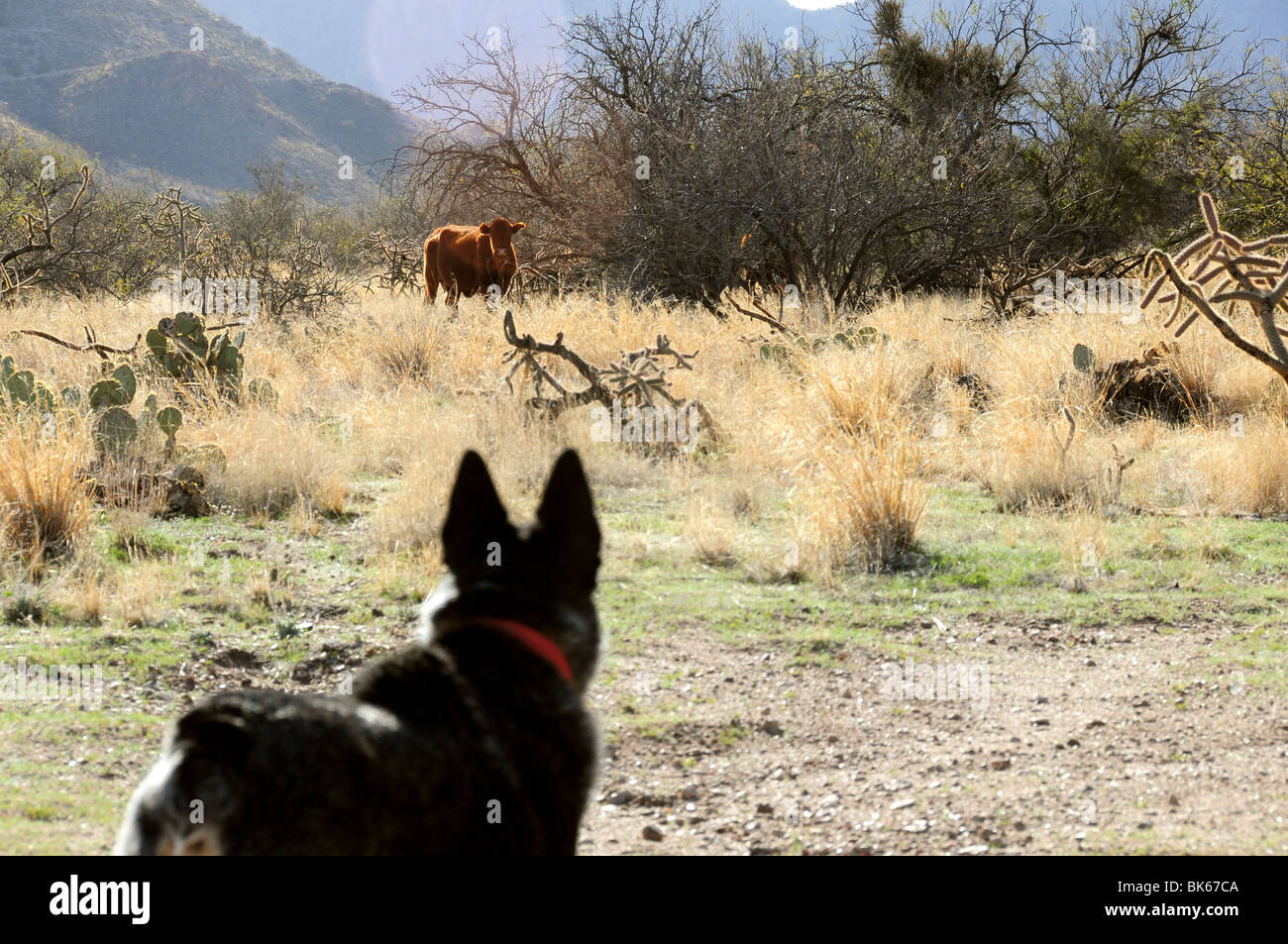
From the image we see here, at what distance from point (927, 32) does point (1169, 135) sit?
17.0ft

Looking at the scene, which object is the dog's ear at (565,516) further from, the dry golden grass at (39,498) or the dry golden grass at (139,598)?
the dry golden grass at (39,498)

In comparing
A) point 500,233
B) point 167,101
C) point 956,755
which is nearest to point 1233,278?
point 956,755

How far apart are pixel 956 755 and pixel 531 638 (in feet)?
8.02

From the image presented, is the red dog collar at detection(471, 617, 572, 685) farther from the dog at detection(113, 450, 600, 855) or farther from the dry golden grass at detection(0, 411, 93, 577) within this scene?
the dry golden grass at detection(0, 411, 93, 577)

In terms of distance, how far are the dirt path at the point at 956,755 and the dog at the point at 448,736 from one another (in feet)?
4.32

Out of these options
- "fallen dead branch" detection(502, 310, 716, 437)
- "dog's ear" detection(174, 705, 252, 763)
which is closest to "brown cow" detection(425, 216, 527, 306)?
"fallen dead branch" detection(502, 310, 716, 437)

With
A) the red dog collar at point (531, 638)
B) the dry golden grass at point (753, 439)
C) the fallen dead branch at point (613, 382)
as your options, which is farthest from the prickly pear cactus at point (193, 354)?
the red dog collar at point (531, 638)

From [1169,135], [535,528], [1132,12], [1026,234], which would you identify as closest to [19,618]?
[535,528]

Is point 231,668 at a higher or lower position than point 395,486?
lower

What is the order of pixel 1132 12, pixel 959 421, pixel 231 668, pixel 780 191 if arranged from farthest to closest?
pixel 1132 12 → pixel 780 191 → pixel 959 421 → pixel 231 668

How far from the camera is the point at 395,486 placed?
24.8 feet

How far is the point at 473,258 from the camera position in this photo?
15203 mm

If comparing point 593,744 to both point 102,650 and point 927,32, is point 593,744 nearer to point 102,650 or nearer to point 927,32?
point 102,650

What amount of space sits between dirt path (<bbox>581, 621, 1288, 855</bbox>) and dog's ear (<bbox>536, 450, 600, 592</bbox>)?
1.38m
